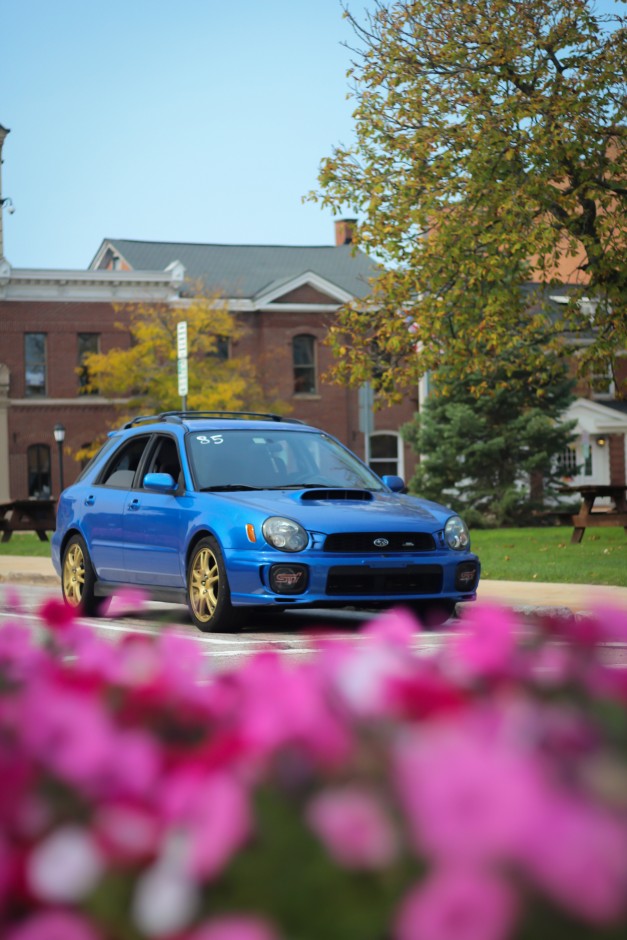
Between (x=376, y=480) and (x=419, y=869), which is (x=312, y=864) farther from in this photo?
(x=376, y=480)

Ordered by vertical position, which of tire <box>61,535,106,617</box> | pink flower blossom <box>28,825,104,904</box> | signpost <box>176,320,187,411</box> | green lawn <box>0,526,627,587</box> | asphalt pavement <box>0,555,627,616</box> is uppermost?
signpost <box>176,320,187,411</box>

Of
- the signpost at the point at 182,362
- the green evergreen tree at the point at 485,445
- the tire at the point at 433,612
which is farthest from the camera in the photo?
the green evergreen tree at the point at 485,445

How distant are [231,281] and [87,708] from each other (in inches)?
2268

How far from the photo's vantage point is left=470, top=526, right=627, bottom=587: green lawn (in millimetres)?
17656

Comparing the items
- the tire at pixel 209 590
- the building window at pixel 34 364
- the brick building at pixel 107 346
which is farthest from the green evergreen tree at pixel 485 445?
the tire at pixel 209 590

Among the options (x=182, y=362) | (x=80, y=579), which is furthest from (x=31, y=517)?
(x=80, y=579)

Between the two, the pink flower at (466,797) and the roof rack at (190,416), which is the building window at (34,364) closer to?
the roof rack at (190,416)

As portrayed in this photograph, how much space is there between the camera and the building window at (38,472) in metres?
54.1

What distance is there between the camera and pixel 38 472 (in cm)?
5422

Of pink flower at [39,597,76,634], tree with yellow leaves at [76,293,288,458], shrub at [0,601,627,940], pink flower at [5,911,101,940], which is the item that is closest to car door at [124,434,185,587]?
pink flower at [39,597,76,634]

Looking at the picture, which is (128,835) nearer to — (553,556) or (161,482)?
(161,482)

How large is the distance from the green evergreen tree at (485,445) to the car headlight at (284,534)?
1010 inches

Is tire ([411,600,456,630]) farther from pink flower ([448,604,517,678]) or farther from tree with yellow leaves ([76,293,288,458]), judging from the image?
tree with yellow leaves ([76,293,288,458])

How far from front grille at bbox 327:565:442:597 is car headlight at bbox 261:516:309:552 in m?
0.33
